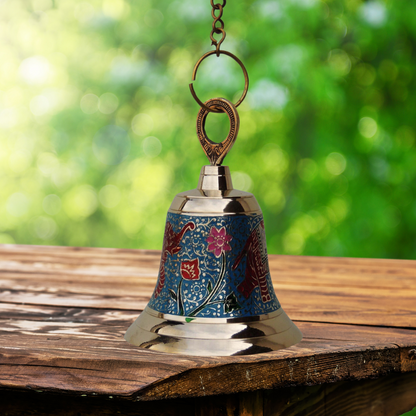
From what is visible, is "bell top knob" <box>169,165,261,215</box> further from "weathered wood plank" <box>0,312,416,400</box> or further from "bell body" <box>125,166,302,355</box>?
"weathered wood plank" <box>0,312,416,400</box>

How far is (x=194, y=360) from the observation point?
736 millimetres

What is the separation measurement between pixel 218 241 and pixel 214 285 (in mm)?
61

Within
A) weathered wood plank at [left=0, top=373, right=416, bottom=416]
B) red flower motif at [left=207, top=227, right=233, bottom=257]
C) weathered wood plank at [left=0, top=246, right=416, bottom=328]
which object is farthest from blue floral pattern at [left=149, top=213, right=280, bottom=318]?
weathered wood plank at [left=0, top=246, right=416, bottom=328]

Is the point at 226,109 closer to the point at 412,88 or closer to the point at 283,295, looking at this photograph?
the point at 283,295

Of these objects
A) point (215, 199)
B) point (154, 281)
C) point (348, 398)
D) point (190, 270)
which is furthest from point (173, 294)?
point (154, 281)

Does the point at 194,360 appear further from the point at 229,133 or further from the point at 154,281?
the point at 154,281

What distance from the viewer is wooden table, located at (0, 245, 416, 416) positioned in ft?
2.40

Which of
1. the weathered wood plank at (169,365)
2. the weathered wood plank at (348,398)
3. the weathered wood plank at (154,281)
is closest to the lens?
the weathered wood plank at (169,365)

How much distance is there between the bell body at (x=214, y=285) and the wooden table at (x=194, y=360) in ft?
0.09

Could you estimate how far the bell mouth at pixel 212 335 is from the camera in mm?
760

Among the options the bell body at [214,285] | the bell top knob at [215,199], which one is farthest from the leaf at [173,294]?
the bell top knob at [215,199]

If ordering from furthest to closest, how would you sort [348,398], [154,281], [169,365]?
[154,281] < [348,398] < [169,365]

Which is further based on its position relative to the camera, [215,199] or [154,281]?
[154,281]

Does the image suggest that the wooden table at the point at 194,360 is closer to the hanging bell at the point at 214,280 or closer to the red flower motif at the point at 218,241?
the hanging bell at the point at 214,280
